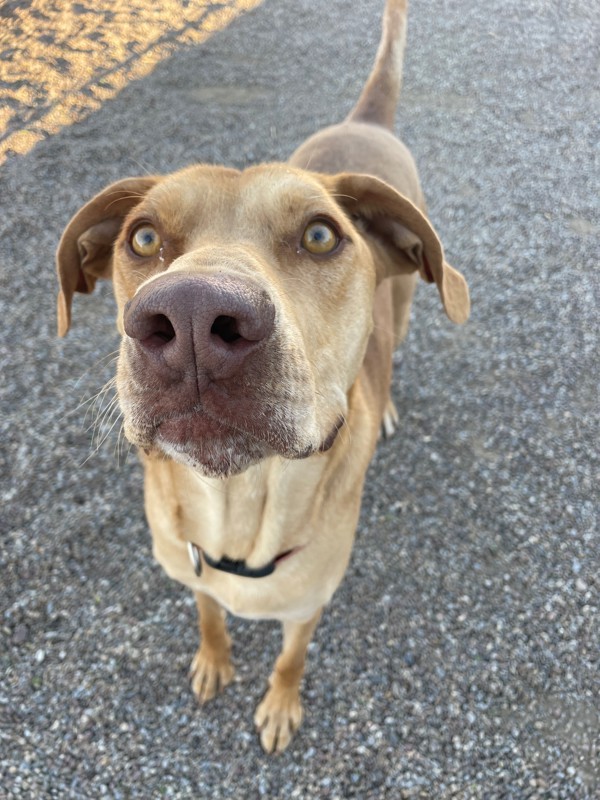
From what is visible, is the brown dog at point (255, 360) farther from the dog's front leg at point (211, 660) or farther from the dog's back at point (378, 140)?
the dog's back at point (378, 140)

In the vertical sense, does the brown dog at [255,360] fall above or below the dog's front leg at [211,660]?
above

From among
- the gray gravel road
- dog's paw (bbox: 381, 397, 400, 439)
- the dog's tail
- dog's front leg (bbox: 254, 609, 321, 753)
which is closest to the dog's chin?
dog's front leg (bbox: 254, 609, 321, 753)

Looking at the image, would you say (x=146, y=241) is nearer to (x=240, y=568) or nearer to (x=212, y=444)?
(x=212, y=444)

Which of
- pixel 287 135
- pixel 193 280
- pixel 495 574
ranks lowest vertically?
pixel 495 574

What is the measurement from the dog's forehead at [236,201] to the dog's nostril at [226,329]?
0.73m

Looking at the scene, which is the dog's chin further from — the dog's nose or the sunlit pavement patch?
the sunlit pavement patch

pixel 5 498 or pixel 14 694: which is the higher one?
pixel 5 498

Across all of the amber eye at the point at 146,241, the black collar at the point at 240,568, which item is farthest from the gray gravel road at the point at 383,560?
the amber eye at the point at 146,241

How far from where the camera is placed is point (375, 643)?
329 centimetres

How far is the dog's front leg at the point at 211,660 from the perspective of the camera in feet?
9.77

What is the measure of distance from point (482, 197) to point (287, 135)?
2359 millimetres

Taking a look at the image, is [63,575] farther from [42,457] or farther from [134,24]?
[134,24]

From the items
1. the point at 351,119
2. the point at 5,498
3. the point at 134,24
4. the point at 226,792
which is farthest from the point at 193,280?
the point at 134,24

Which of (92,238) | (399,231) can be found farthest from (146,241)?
(399,231)
